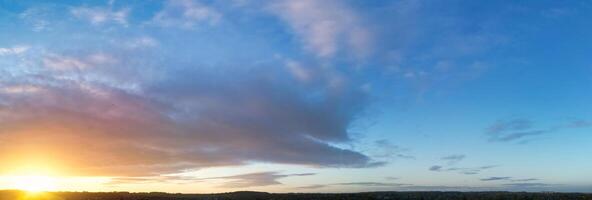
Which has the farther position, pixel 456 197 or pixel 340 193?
pixel 340 193

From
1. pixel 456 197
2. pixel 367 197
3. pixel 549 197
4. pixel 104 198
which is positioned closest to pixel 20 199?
pixel 104 198

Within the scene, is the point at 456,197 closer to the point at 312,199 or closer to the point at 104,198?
the point at 312,199

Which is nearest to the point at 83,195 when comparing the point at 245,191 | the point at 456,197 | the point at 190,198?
the point at 190,198

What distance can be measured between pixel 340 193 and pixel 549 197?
29749mm

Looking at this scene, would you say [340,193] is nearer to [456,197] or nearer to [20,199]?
[456,197]

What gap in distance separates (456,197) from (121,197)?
44447 millimetres

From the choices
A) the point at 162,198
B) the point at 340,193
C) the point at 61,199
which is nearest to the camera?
the point at 61,199

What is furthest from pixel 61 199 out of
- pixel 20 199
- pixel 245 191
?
pixel 245 191

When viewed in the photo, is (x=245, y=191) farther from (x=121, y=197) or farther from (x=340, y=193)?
(x=121, y=197)

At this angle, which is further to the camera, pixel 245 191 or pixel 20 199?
pixel 245 191

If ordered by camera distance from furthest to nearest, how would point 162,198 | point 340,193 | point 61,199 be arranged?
1. point 340,193
2. point 162,198
3. point 61,199

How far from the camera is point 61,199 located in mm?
74312

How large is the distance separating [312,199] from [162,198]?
65.1ft

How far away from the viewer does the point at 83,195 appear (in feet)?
267
